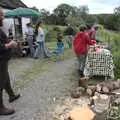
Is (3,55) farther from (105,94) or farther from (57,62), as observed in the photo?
(57,62)

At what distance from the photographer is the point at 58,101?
8000mm

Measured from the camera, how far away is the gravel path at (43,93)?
697 centimetres

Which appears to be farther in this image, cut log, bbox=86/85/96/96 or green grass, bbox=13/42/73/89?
green grass, bbox=13/42/73/89

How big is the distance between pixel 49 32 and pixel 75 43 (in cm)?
2147

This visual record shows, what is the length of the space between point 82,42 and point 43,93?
282 centimetres

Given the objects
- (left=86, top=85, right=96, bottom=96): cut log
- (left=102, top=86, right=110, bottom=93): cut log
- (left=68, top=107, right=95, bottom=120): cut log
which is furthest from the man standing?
(left=68, top=107, right=95, bottom=120): cut log

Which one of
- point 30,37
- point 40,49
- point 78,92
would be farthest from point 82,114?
point 30,37

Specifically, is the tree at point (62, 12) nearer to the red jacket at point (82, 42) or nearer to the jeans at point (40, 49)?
the jeans at point (40, 49)

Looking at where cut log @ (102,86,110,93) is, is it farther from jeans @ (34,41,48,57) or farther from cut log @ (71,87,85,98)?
jeans @ (34,41,48,57)

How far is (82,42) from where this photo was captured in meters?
10.9

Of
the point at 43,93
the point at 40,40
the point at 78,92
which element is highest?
the point at 40,40

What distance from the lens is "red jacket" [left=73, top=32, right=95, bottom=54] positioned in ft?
35.3

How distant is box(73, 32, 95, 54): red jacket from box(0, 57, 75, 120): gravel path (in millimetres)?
963

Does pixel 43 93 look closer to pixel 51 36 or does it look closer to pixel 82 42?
pixel 82 42
